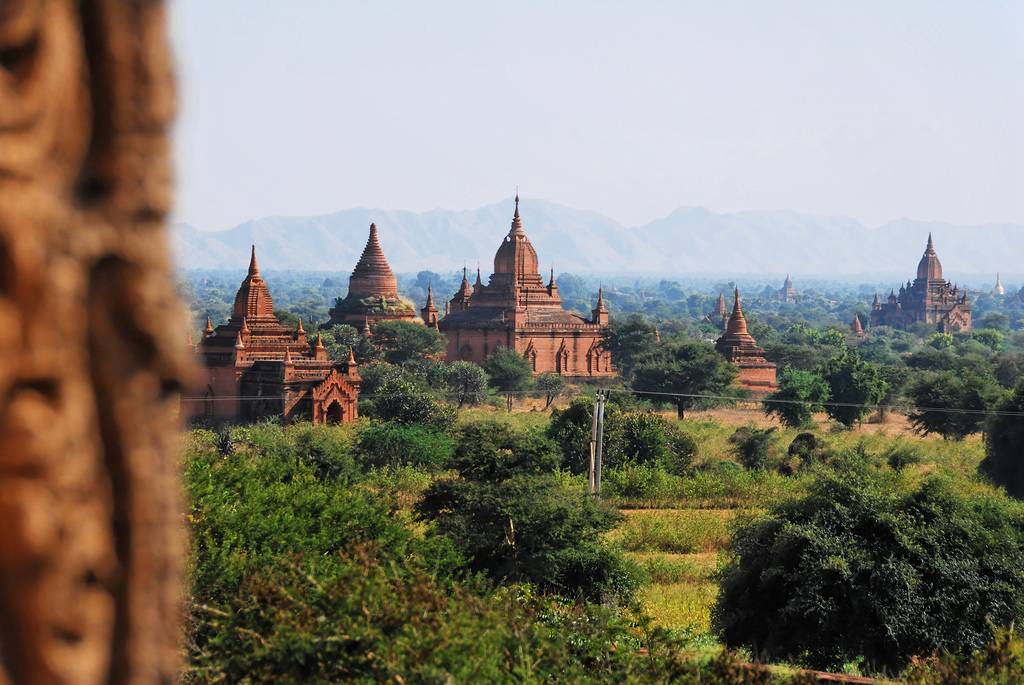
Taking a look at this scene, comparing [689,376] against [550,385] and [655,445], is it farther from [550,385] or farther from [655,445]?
[655,445]

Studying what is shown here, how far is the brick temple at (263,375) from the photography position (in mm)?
40344

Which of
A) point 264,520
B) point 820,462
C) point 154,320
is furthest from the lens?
point 820,462

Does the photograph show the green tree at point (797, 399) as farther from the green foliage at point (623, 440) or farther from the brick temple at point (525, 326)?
the green foliage at point (623, 440)

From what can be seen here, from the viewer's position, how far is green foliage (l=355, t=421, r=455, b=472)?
33719mm

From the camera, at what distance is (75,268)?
196 centimetres

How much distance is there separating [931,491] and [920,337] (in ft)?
358

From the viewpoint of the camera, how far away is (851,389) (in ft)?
167

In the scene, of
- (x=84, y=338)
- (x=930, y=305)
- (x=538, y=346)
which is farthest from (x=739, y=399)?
(x=930, y=305)

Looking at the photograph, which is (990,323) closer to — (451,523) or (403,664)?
(451,523)

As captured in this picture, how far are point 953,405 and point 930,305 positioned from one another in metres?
88.0

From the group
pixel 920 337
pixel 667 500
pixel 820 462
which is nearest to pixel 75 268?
pixel 667 500

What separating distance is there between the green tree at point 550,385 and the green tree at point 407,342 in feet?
15.7

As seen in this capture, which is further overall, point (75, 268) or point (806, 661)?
point (806, 661)

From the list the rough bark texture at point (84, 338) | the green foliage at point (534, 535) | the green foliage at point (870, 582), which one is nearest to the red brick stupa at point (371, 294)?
the green foliage at point (534, 535)
